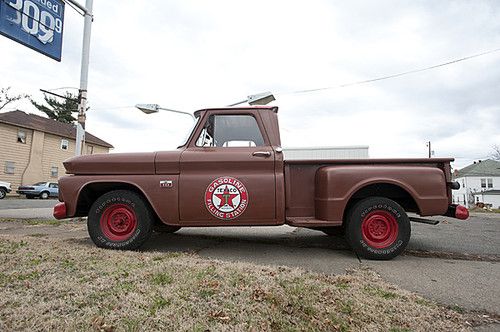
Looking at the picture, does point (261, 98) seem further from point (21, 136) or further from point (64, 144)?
point (64, 144)

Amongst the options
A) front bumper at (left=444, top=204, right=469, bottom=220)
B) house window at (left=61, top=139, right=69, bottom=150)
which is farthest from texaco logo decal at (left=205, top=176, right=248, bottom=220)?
house window at (left=61, top=139, right=69, bottom=150)

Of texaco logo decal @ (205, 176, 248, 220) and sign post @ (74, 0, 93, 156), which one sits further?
sign post @ (74, 0, 93, 156)

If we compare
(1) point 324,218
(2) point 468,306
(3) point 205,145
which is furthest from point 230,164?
(2) point 468,306

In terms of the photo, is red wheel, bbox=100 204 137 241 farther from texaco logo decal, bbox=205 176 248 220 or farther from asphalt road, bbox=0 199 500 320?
texaco logo decal, bbox=205 176 248 220

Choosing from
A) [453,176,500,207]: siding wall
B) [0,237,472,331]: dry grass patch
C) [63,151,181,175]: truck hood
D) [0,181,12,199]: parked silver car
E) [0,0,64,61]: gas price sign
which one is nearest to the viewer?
[0,237,472,331]: dry grass patch

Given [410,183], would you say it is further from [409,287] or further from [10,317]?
[10,317]

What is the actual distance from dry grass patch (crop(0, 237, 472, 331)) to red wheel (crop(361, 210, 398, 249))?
2.78 feet

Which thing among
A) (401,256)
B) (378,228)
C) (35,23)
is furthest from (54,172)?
(401,256)

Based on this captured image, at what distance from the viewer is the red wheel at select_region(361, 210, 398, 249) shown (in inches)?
149

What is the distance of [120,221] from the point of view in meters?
4.02

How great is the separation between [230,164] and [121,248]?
1.76m

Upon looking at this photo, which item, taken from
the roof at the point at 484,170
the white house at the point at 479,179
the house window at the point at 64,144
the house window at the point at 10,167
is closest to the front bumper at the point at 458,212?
the house window at the point at 10,167

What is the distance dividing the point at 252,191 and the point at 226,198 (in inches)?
13.4

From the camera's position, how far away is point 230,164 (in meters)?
3.89
